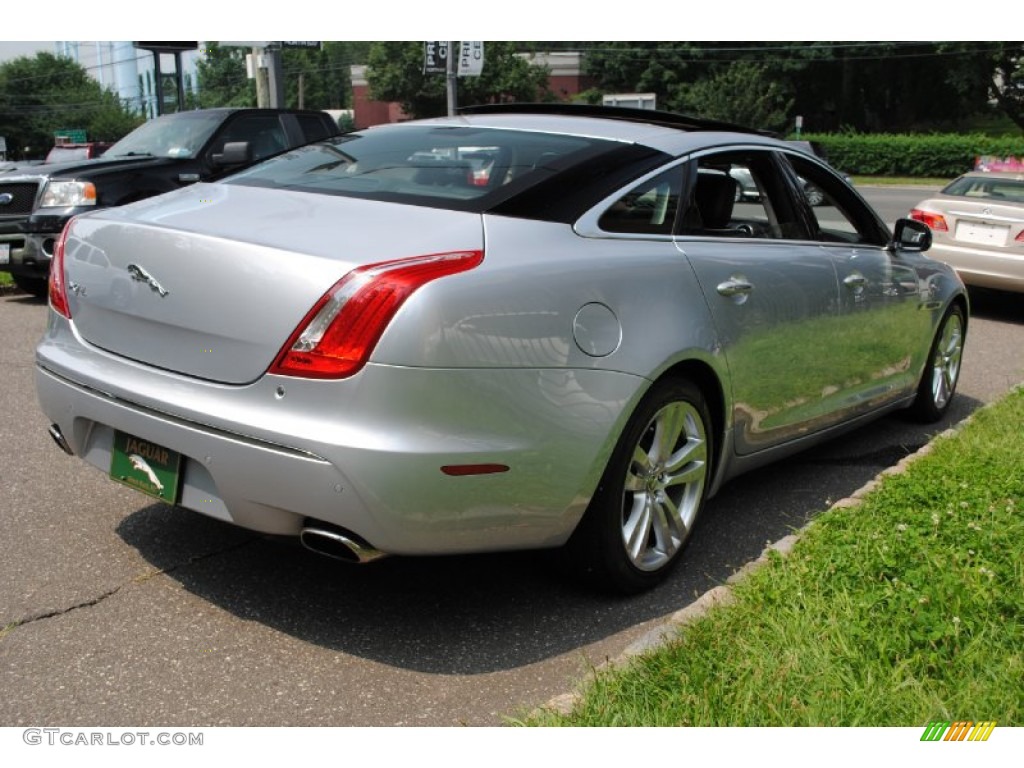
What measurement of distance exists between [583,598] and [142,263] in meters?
1.80

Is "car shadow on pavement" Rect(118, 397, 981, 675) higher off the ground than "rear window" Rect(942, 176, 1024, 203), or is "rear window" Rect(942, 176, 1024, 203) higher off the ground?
"rear window" Rect(942, 176, 1024, 203)

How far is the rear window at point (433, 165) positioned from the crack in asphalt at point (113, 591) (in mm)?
1331

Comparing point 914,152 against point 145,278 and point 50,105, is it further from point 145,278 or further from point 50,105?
point 50,105

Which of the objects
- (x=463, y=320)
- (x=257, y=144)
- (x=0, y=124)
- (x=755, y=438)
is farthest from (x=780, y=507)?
(x=0, y=124)

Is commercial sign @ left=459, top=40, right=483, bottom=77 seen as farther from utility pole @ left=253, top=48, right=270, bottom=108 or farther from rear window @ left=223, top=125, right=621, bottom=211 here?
rear window @ left=223, top=125, right=621, bottom=211

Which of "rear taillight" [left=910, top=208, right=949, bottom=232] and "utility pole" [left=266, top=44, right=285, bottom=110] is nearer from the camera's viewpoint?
"rear taillight" [left=910, top=208, right=949, bottom=232]

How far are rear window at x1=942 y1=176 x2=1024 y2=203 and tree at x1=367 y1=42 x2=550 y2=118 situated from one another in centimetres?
6568

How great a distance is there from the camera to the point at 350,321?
9.61ft

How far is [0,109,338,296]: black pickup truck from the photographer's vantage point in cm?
927

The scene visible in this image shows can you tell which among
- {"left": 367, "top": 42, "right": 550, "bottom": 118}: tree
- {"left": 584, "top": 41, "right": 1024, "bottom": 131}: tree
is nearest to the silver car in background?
{"left": 584, "top": 41, "right": 1024, "bottom": 131}: tree

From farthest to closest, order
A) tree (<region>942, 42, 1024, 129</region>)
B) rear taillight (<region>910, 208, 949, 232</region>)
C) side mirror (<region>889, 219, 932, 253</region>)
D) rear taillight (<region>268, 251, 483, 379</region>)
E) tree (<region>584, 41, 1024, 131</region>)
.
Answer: tree (<region>584, 41, 1024, 131</region>)
tree (<region>942, 42, 1024, 129</region>)
rear taillight (<region>910, 208, 949, 232</region>)
side mirror (<region>889, 219, 932, 253</region>)
rear taillight (<region>268, 251, 483, 379</region>)

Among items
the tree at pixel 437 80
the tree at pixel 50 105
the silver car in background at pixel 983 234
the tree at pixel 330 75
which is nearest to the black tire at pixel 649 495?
the silver car in background at pixel 983 234

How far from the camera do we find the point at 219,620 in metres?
3.46

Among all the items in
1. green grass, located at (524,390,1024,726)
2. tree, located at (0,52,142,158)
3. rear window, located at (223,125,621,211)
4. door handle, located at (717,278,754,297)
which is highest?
rear window, located at (223,125,621,211)
